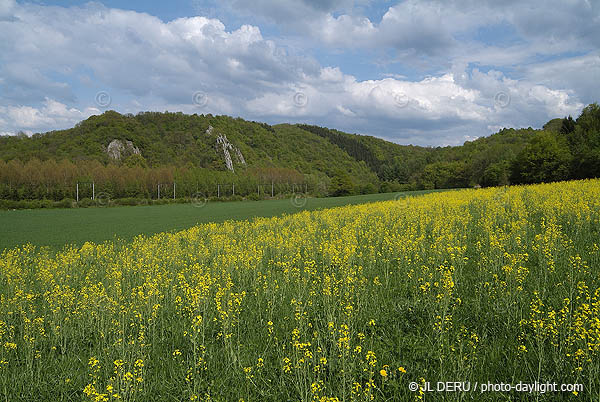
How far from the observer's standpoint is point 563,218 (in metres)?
11.2

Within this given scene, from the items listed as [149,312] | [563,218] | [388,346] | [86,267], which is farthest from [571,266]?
[86,267]

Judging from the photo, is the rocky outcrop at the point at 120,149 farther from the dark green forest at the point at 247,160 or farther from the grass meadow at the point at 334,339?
the grass meadow at the point at 334,339

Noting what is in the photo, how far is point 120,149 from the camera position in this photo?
109625 millimetres

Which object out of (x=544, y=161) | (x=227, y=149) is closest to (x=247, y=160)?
(x=227, y=149)

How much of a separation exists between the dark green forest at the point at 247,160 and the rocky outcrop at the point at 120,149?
956 millimetres

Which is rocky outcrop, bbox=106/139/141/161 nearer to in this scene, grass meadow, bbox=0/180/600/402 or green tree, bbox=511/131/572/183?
green tree, bbox=511/131/572/183

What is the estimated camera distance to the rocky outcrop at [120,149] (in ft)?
346

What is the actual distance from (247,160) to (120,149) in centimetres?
5198

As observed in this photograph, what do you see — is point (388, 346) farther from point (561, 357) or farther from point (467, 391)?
point (561, 357)

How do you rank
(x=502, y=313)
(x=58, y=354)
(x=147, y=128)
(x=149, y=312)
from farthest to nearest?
(x=147, y=128) < (x=149, y=312) < (x=58, y=354) < (x=502, y=313)

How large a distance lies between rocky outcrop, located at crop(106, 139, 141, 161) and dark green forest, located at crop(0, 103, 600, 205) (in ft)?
3.14

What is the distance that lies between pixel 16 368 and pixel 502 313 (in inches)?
273

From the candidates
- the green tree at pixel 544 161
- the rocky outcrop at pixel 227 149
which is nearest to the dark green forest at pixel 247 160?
the green tree at pixel 544 161

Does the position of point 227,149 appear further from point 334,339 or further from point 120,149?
point 334,339
